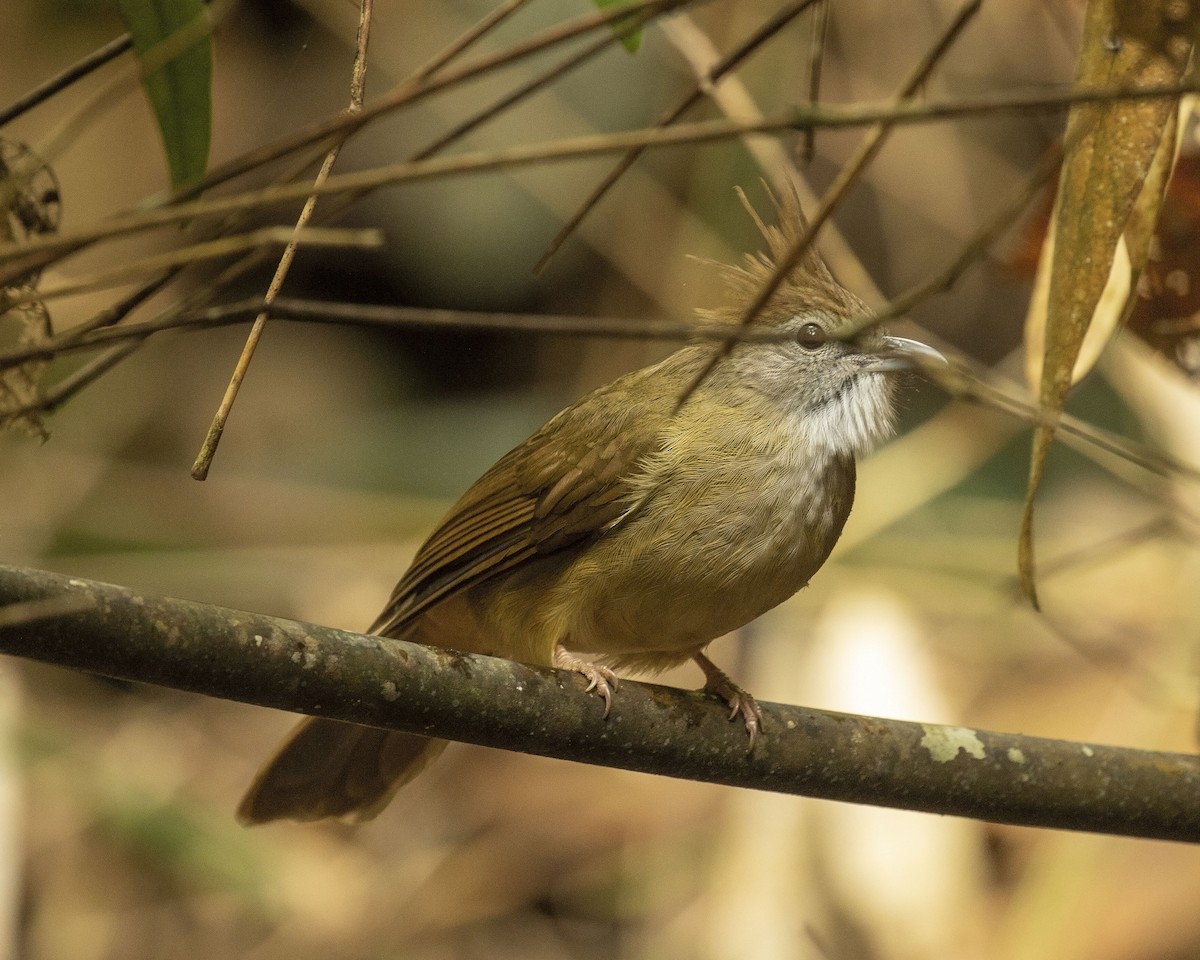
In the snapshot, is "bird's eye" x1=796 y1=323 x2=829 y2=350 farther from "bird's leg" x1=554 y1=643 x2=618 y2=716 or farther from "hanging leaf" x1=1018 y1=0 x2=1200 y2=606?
"hanging leaf" x1=1018 y1=0 x2=1200 y2=606

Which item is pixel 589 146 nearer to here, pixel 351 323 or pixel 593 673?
pixel 351 323

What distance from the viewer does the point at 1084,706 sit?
18.3ft

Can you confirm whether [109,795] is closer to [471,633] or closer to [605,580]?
[471,633]

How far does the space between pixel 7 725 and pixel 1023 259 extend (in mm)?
3717

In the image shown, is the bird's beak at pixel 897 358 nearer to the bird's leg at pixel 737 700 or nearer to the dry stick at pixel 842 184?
the bird's leg at pixel 737 700

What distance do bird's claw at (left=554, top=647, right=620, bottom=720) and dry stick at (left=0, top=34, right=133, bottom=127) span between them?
1.35 metres

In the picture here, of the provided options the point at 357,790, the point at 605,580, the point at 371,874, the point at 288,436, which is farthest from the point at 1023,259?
the point at 288,436

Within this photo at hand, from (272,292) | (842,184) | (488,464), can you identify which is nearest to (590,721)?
(272,292)

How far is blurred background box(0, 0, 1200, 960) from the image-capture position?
15.6ft

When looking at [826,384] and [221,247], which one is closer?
[221,247]

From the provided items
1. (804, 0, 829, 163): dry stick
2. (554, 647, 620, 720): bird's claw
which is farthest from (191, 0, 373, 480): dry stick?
(554, 647, 620, 720): bird's claw

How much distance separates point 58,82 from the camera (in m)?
2.31

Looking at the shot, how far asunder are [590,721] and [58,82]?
138 cm

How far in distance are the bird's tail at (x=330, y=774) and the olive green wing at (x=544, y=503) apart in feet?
0.91
